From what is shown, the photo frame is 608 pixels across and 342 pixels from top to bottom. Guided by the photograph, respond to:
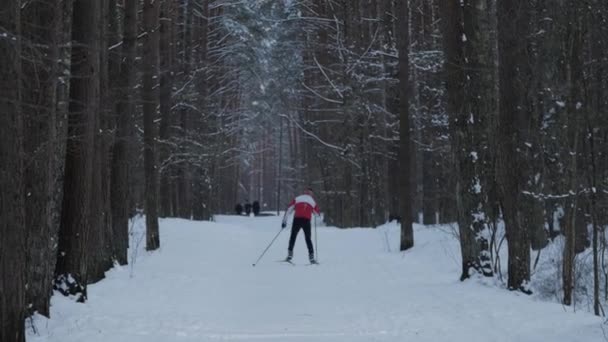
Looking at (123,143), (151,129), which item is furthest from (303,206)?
(123,143)

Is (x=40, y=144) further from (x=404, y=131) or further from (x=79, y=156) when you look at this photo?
(x=404, y=131)

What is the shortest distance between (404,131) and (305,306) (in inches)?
411

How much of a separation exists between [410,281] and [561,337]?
6.13 m

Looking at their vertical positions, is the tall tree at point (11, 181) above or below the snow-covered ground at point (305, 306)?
above

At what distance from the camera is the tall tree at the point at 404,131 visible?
19.2 meters

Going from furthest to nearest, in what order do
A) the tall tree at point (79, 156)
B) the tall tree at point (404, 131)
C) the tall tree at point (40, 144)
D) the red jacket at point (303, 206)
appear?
1. the tall tree at point (404, 131)
2. the red jacket at point (303, 206)
3. the tall tree at point (79, 156)
4. the tall tree at point (40, 144)

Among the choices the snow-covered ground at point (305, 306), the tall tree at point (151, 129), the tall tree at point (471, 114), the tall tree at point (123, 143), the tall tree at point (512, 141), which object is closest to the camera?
the snow-covered ground at point (305, 306)

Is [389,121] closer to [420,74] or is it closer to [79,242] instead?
[420,74]

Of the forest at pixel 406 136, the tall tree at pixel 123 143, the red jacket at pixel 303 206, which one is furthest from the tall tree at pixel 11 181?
the red jacket at pixel 303 206

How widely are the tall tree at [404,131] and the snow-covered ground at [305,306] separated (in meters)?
1.37

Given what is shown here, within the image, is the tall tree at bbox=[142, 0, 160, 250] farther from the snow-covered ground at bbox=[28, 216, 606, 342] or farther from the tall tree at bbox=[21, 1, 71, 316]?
the tall tree at bbox=[21, 1, 71, 316]

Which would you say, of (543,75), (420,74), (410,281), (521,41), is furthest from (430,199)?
(521,41)

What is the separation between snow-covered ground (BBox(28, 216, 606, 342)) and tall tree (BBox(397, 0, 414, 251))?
1.37 meters

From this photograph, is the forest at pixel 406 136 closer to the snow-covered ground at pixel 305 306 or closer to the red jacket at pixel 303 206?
the snow-covered ground at pixel 305 306
